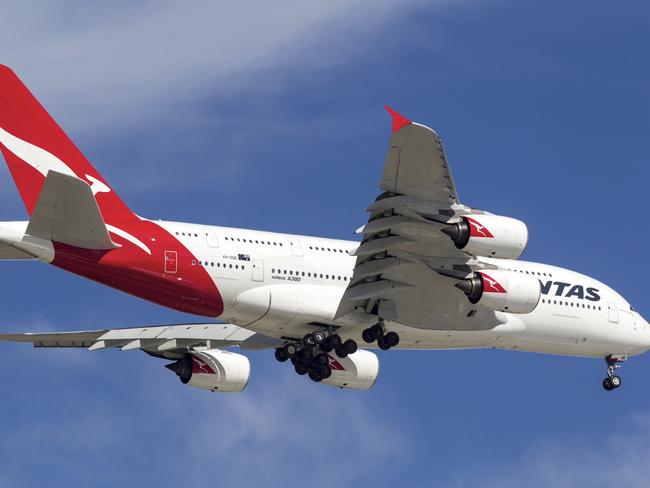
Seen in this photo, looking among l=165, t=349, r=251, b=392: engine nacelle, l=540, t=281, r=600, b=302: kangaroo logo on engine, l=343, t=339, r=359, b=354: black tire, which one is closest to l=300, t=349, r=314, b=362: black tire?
l=343, t=339, r=359, b=354: black tire

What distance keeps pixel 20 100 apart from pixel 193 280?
6095mm

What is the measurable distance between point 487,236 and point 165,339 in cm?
1117

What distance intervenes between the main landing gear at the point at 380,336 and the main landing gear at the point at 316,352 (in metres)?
0.41

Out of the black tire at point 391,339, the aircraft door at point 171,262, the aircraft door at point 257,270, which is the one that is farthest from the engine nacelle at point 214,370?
the aircraft door at point 171,262

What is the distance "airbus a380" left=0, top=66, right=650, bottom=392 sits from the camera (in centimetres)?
3092

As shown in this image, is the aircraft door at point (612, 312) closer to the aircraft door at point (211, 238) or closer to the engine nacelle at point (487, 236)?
the engine nacelle at point (487, 236)

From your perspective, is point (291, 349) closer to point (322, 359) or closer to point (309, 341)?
point (322, 359)

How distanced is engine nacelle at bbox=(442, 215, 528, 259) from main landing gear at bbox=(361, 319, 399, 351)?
3879 mm

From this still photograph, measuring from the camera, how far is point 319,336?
113 feet

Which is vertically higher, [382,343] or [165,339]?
[165,339]

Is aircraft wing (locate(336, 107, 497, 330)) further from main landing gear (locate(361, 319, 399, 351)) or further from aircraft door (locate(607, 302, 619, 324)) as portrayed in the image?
aircraft door (locate(607, 302, 619, 324))

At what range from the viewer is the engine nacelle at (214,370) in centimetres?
3862

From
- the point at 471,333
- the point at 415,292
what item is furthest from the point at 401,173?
the point at 471,333

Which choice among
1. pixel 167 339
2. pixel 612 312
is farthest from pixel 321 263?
pixel 612 312
